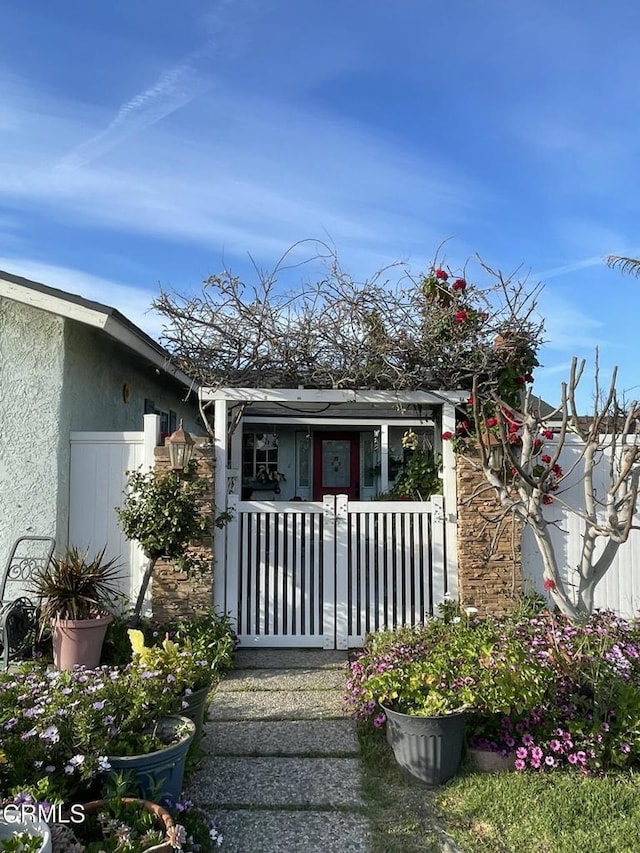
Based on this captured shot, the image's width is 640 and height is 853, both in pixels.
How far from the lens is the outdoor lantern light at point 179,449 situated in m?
5.68

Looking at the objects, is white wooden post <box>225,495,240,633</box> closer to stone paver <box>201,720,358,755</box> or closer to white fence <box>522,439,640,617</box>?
stone paver <box>201,720,358,755</box>

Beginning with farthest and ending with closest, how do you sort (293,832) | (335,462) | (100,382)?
1. (335,462)
2. (100,382)
3. (293,832)

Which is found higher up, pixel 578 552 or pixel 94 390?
pixel 94 390

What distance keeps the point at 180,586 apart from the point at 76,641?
106cm

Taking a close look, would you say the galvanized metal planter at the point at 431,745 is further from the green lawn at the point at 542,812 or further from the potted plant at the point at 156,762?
the potted plant at the point at 156,762

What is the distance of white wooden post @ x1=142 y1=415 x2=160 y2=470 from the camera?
5.95m

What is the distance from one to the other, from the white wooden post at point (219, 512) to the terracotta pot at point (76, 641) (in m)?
1.17

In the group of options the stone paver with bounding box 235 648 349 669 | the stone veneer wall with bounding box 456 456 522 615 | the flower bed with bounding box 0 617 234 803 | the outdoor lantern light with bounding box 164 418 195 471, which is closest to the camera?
the flower bed with bounding box 0 617 234 803

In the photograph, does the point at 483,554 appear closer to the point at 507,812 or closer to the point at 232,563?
the point at 232,563

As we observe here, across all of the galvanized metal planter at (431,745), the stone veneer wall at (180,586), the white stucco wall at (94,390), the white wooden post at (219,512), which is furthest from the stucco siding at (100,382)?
the galvanized metal planter at (431,745)

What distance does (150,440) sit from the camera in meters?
5.97

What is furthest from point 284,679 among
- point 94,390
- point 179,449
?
point 94,390

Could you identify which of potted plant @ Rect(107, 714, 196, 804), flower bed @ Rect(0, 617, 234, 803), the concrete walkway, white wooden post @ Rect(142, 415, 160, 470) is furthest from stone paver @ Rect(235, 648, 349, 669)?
potted plant @ Rect(107, 714, 196, 804)

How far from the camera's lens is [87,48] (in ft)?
20.6
